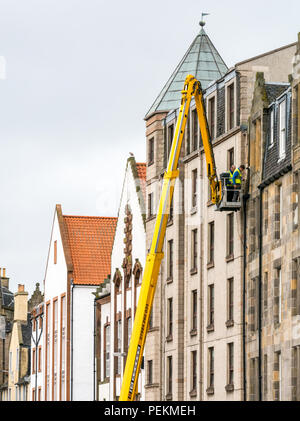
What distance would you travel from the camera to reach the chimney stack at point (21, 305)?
503ft

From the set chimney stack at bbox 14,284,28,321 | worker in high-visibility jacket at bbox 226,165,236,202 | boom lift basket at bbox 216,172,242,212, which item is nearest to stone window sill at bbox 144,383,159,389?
boom lift basket at bbox 216,172,242,212

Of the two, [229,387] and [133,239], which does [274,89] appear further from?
[133,239]

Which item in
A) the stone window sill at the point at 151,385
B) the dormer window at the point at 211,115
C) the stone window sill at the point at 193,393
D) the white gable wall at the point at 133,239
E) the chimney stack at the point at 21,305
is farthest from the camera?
the chimney stack at the point at 21,305

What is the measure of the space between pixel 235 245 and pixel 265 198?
16.5ft

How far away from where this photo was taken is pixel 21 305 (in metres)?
155

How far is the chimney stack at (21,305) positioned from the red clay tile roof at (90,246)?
3047cm

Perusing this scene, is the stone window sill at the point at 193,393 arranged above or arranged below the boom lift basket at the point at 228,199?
below

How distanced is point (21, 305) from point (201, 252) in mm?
72103

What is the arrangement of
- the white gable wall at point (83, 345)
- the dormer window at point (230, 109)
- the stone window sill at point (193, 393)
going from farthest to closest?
the white gable wall at point (83, 345) → the stone window sill at point (193, 393) → the dormer window at point (230, 109)

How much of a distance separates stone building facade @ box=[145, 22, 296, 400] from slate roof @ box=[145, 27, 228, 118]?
0.31 feet

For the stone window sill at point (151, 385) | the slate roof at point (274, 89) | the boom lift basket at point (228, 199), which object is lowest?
the stone window sill at point (151, 385)

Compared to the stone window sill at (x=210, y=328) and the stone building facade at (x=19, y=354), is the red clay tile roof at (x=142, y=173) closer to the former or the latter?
the stone window sill at (x=210, y=328)

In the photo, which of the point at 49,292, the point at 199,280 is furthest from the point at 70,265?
the point at 199,280

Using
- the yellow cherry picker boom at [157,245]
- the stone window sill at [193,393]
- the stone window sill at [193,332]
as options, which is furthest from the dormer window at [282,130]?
the stone window sill at [193,393]
